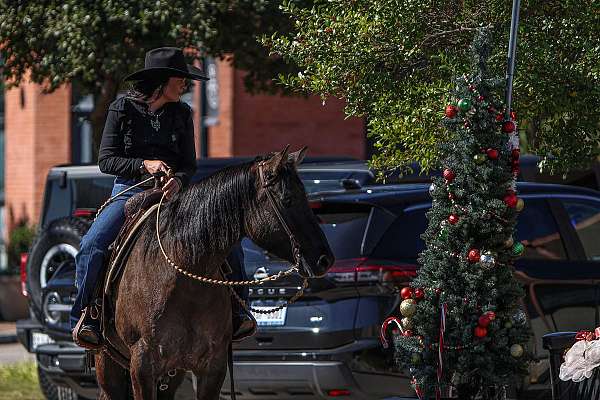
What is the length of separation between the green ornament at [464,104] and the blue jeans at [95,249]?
6.39 ft

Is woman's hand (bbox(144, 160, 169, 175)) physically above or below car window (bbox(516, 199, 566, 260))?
above

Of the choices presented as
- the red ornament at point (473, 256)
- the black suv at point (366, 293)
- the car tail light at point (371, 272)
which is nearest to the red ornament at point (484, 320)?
the red ornament at point (473, 256)

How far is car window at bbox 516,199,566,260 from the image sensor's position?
10484 millimetres

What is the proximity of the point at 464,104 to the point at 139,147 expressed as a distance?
187 centimetres

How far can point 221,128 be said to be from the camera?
2581 centimetres

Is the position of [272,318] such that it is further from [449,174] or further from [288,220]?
[288,220]

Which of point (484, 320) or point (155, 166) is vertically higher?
point (155, 166)

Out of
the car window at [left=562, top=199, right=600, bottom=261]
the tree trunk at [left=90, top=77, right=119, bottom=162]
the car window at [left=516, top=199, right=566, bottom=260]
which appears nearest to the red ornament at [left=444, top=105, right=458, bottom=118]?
the car window at [left=516, top=199, right=566, bottom=260]

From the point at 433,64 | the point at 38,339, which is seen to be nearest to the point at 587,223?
the point at 433,64

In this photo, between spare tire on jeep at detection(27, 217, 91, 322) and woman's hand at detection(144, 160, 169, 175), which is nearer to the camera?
woman's hand at detection(144, 160, 169, 175)

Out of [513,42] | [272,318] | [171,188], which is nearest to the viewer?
[171,188]

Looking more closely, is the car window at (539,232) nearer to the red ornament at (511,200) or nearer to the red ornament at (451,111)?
the red ornament at (511,200)

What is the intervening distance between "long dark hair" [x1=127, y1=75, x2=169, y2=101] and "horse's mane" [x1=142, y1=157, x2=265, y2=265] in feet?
2.66

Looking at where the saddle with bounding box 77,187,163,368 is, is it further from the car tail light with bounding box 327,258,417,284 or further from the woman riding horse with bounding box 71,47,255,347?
the car tail light with bounding box 327,258,417,284
